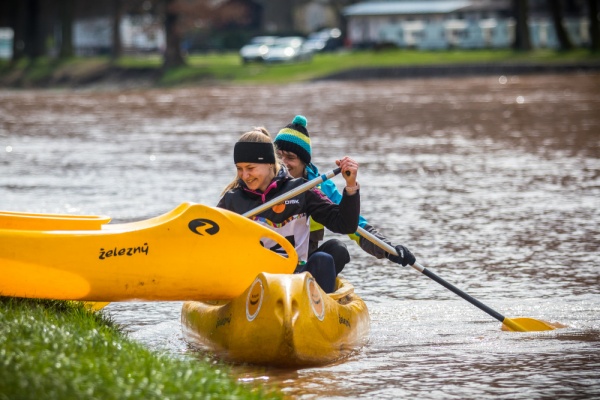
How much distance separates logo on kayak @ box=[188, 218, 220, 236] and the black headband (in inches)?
22.2

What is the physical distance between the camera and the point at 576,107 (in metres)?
30.2

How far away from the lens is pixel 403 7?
262 feet

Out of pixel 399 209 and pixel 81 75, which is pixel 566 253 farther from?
pixel 81 75

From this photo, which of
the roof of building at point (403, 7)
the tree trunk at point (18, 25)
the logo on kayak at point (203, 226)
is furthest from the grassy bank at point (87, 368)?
the roof of building at point (403, 7)

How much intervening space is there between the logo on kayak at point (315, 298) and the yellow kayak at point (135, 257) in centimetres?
37

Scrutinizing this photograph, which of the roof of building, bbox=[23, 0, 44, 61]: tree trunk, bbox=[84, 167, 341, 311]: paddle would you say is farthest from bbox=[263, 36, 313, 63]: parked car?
bbox=[84, 167, 341, 311]: paddle

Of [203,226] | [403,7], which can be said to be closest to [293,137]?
[203,226]

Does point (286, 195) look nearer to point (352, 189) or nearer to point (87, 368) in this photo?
point (352, 189)

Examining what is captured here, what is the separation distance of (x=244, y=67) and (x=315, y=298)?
51799 millimetres

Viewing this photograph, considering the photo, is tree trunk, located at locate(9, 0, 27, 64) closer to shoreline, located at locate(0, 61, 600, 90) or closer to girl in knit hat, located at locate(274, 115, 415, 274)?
shoreline, located at locate(0, 61, 600, 90)

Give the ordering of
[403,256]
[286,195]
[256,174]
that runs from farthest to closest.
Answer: [403,256], [256,174], [286,195]

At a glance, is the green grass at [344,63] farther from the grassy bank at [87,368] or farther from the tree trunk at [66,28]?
the grassy bank at [87,368]

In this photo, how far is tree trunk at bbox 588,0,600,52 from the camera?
51969 millimetres

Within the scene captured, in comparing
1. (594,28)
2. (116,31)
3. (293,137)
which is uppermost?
(293,137)
